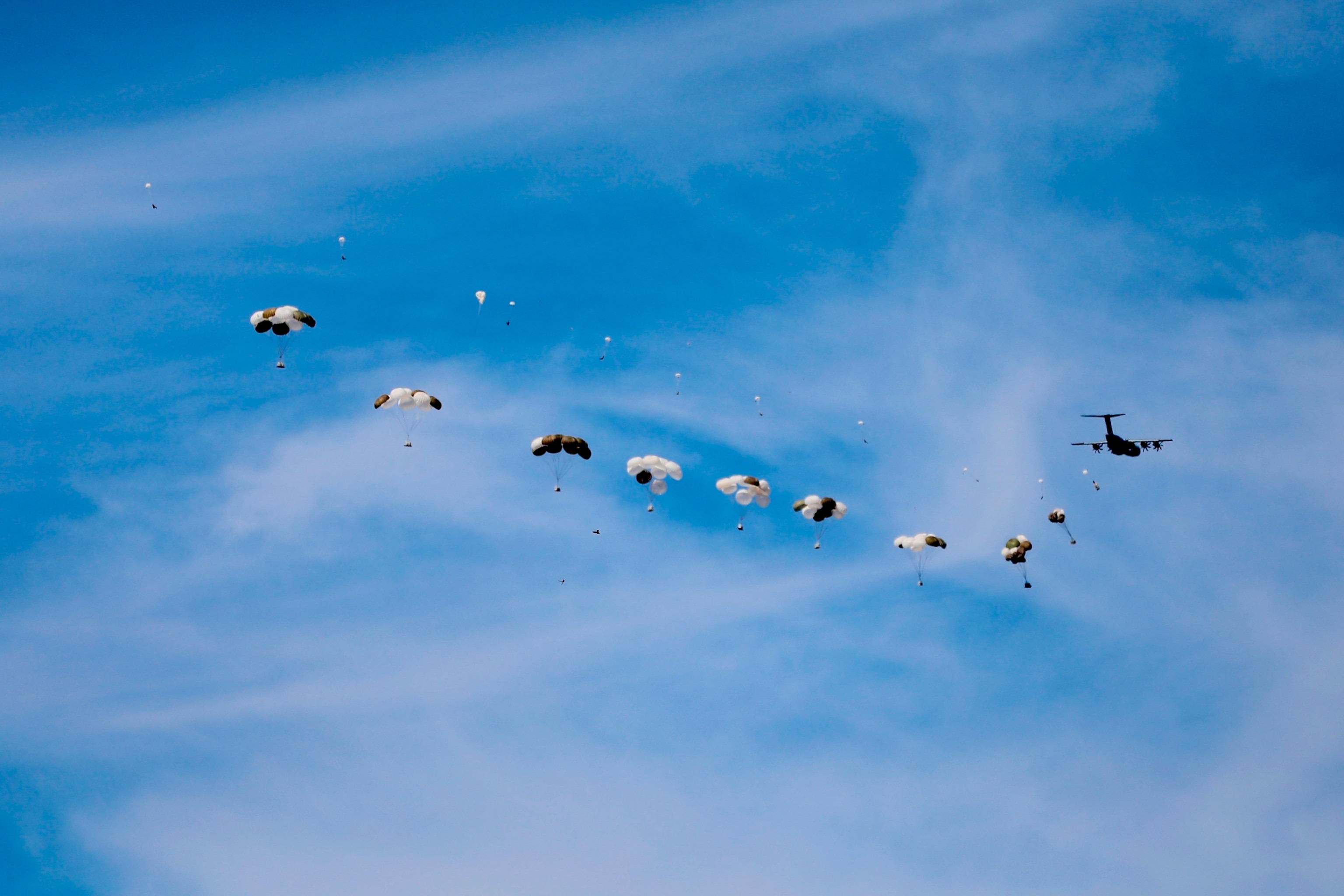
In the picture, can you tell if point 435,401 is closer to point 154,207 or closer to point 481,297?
point 481,297

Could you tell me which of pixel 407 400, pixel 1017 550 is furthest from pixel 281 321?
pixel 1017 550

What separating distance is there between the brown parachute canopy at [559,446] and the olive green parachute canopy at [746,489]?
8685 millimetres

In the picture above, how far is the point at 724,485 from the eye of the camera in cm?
5906

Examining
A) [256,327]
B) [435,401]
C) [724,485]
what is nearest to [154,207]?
[256,327]

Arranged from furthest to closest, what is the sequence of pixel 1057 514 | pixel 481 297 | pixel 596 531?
1. pixel 1057 514
2. pixel 481 297
3. pixel 596 531

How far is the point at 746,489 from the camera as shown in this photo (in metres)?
58.4

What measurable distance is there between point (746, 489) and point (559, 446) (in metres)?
11.2

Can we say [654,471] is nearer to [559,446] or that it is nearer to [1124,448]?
[559,446]

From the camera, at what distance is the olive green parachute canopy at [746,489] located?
5841cm

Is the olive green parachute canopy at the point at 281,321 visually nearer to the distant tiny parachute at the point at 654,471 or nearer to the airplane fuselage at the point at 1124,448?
the distant tiny parachute at the point at 654,471

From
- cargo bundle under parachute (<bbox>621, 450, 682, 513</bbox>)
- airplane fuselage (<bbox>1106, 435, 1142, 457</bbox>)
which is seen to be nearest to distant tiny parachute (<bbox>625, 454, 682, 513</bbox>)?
cargo bundle under parachute (<bbox>621, 450, 682, 513</bbox>)

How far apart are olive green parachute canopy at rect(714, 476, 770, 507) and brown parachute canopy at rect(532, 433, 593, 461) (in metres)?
8.68

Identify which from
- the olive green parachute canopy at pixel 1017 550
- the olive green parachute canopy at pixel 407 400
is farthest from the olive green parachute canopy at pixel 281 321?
the olive green parachute canopy at pixel 1017 550

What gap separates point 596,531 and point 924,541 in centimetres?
2020
